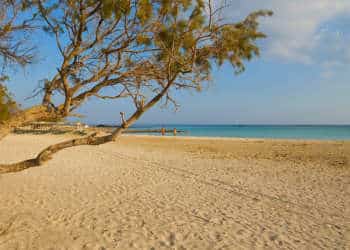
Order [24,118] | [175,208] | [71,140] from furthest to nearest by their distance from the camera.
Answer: [175,208] → [71,140] → [24,118]

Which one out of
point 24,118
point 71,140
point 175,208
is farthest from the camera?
point 175,208

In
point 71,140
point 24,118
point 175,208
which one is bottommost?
point 175,208

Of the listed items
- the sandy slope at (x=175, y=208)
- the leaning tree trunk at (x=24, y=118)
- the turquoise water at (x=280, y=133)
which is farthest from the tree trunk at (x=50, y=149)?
the turquoise water at (x=280, y=133)

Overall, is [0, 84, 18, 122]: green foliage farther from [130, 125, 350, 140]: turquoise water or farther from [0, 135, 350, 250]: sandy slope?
[130, 125, 350, 140]: turquoise water

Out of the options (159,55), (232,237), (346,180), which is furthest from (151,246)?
(346,180)

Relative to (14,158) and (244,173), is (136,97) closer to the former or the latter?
(244,173)

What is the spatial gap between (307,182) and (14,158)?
1138 centimetres

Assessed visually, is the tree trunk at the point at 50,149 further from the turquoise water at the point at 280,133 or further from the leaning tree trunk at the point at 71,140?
the turquoise water at the point at 280,133

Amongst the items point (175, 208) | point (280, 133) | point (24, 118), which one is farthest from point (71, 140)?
point (280, 133)

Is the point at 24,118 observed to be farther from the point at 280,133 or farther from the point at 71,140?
the point at 280,133

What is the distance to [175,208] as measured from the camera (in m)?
5.81

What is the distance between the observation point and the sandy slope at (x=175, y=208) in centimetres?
423

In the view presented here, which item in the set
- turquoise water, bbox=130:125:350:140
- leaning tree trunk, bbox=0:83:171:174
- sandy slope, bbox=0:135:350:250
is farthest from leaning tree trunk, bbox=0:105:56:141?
turquoise water, bbox=130:125:350:140

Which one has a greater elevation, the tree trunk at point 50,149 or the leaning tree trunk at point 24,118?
the leaning tree trunk at point 24,118
